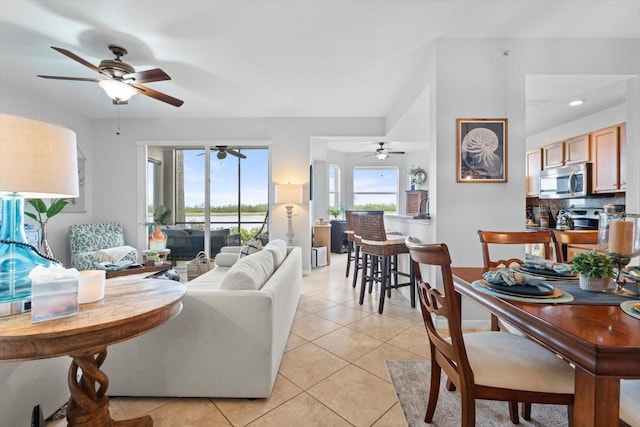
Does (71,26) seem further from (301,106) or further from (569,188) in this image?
(569,188)

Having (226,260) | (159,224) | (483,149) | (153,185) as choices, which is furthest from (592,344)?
(153,185)

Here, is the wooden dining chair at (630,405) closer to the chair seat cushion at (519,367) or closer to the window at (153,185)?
the chair seat cushion at (519,367)

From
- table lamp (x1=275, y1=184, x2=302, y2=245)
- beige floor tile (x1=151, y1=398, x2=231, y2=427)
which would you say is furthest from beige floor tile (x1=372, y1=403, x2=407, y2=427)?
table lamp (x1=275, y1=184, x2=302, y2=245)

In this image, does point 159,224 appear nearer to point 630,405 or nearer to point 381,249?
point 381,249

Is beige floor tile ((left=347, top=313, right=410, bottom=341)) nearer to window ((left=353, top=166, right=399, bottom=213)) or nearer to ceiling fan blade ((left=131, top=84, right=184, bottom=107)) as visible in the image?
ceiling fan blade ((left=131, top=84, right=184, bottom=107))

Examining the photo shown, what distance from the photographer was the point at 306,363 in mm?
1983

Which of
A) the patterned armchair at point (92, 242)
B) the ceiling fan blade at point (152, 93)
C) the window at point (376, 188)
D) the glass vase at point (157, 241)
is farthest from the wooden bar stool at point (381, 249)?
the window at point (376, 188)

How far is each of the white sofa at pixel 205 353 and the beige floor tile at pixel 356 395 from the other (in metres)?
Answer: 0.37

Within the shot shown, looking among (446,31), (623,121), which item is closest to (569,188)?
(623,121)

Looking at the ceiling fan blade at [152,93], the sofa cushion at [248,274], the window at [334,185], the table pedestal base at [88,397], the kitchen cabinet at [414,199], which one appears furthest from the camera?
the window at [334,185]

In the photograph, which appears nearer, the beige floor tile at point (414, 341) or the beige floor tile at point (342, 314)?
the beige floor tile at point (414, 341)

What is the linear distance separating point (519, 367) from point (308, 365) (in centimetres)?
132

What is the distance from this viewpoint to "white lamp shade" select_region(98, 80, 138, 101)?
250 centimetres

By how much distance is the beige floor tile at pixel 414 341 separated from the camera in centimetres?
217
